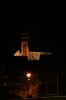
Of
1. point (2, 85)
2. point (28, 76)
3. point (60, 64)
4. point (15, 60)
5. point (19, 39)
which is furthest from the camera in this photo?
point (19, 39)

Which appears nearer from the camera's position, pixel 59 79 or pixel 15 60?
pixel 59 79

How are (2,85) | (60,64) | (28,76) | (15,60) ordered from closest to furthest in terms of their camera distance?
(2,85) → (28,76) → (60,64) → (15,60)

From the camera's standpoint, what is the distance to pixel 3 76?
2378 centimetres

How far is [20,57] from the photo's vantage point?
27.2 m

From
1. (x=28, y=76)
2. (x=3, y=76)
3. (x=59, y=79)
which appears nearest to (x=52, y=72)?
(x=59, y=79)

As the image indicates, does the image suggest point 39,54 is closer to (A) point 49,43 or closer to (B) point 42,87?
Result: (A) point 49,43

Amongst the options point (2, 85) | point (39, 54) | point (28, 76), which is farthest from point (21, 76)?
point (39, 54)

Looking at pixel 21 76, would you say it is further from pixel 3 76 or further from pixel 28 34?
pixel 28 34

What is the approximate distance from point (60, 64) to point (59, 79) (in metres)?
1.23

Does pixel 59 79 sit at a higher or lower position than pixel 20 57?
lower

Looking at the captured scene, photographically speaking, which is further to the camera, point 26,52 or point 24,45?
point 26,52

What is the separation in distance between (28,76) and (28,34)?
6666 mm

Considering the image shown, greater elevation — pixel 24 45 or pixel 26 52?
pixel 24 45

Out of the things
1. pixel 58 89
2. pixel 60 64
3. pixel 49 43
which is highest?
pixel 49 43
